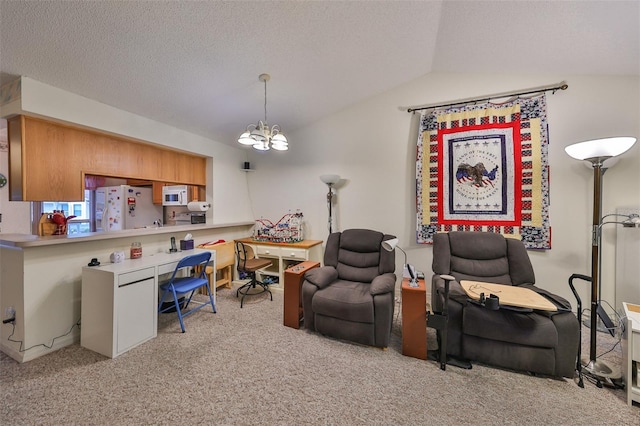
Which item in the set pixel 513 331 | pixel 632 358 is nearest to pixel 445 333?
pixel 513 331

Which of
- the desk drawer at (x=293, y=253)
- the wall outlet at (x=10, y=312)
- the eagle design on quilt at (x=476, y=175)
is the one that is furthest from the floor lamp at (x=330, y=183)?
the wall outlet at (x=10, y=312)

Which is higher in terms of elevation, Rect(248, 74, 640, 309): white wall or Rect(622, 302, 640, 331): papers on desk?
Rect(248, 74, 640, 309): white wall

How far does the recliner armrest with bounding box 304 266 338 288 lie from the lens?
8.27 feet

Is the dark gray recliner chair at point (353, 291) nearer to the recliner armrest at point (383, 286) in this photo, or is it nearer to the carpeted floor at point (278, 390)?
the recliner armrest at point (383, 286)

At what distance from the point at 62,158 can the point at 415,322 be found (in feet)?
12.1

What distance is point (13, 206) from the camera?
403 centimetres

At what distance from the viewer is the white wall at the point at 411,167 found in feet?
8.38

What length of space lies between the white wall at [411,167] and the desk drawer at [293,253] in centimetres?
50

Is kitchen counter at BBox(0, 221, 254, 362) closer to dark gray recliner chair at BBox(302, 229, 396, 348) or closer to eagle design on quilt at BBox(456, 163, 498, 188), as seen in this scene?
dark gray recliner chair at BBox(302, 229, 396, 348)

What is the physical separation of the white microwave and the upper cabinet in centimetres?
29

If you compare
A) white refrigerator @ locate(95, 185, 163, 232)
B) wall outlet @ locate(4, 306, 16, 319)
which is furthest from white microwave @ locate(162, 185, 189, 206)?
wall outlet @ locate(4, 306, 16, 319)

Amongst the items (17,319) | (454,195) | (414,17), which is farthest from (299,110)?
(17,319)

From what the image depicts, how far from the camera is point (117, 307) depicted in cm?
208

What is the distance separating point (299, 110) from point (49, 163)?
2.75 meters
